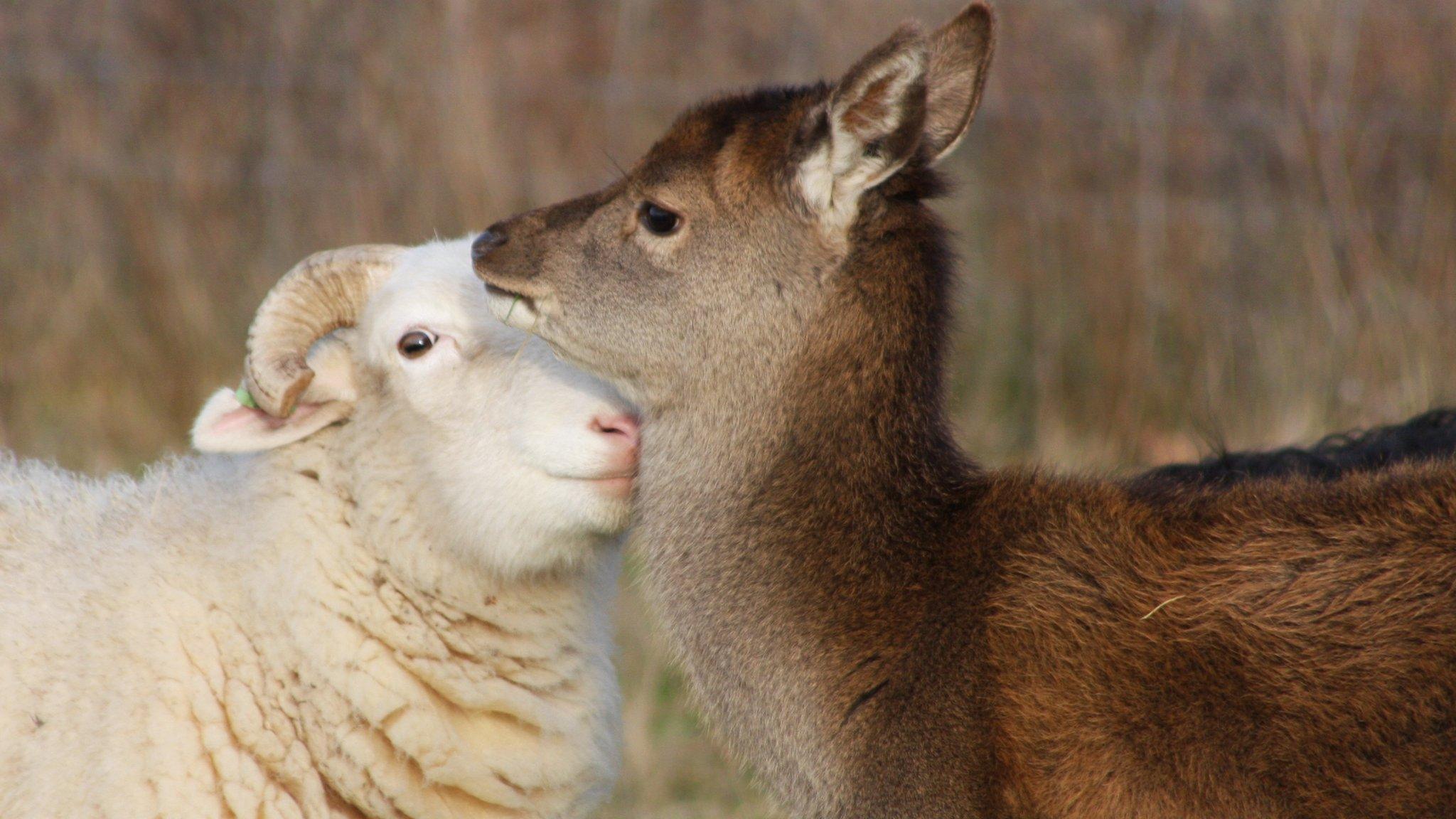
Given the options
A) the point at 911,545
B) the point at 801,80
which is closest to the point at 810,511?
the point at 911,545

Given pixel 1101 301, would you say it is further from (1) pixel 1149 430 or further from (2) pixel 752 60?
(2) pixel 752 60

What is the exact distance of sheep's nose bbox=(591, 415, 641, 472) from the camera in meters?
3.84

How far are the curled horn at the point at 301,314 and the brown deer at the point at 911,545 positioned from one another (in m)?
0.43

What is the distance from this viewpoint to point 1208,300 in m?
8.64

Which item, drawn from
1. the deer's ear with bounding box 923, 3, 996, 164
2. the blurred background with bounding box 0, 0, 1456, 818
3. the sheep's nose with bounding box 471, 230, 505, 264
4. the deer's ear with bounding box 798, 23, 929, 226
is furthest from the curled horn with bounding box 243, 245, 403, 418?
the blurred background with bounding box 0, 0, 1456, 818

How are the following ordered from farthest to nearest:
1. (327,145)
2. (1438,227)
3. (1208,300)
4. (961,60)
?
(327,145) → (1208,300) → (1438,227) → (961,60)

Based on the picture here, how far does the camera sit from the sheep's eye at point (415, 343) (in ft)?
12.9

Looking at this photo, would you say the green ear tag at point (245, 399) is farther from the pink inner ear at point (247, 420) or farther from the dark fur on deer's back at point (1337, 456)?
the dark fur on deer's back at point (1337, 456)

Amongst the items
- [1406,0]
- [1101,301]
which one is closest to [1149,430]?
[1101,301]

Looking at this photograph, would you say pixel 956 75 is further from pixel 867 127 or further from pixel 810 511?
pixel 810 511

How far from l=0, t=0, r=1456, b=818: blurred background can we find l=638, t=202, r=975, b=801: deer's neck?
4.41 metres

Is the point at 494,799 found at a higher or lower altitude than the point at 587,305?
lower

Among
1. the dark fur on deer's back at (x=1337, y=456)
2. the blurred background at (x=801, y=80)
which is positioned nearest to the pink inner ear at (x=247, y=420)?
A: the dark fur on deer's back at (x=1337, y=456)

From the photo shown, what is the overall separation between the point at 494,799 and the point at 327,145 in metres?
6.49
